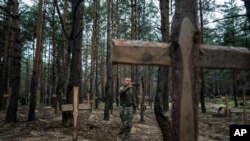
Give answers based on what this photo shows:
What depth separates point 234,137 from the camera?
8.42ft

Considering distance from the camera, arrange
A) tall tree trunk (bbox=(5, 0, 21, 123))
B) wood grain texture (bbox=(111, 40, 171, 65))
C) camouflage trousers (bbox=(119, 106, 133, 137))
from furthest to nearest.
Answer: tall tree trunk (bbox=(5, 0, 21, 123)) < camouflage trousers (bbox=(119, 106, 133, 137)) < wood grain texture (bbox=(111, 40, 171, 65))

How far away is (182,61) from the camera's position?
8.34 feet

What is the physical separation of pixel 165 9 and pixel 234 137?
7.83 metres

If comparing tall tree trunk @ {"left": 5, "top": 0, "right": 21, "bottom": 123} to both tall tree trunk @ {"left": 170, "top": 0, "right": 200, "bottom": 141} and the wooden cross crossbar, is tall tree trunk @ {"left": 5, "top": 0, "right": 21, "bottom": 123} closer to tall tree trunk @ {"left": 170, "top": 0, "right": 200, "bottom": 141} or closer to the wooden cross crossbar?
the wooden cross crossbar

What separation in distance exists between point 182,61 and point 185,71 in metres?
0.08

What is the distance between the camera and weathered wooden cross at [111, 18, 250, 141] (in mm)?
2500

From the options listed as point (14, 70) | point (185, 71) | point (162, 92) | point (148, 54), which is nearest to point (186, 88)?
point (185, 71)

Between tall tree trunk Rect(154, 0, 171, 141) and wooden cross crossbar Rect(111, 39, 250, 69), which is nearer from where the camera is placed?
wooden cross crossbar Rect(111, 39, 250, 69)

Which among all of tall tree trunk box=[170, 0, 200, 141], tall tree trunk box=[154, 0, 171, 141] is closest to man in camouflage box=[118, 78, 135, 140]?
tall tree trunk box=[154, 0, 171, 141]

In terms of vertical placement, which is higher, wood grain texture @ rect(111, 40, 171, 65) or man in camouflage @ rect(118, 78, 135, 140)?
wood grain texture @ rect(111, 40, 171, 65)

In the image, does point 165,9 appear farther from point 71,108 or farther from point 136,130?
point 136,130

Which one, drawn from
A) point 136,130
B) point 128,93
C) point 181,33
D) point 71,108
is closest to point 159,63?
point 181,33

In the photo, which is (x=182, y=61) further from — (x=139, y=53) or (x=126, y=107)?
(x=126, y=107)

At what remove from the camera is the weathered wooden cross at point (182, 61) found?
8.20 ft
